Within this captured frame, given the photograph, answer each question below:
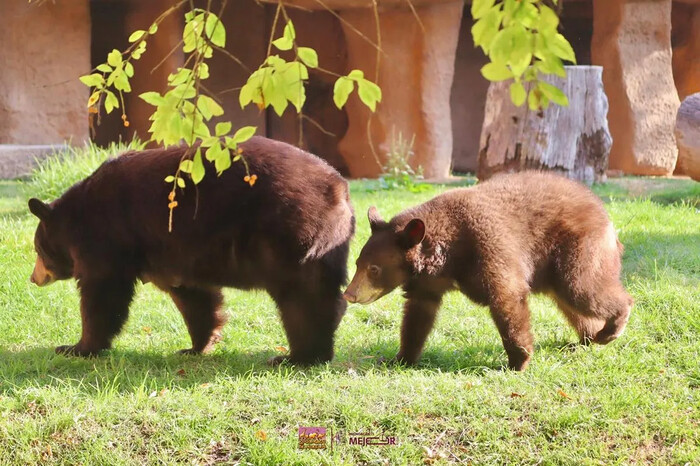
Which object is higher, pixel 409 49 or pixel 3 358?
pixel 409 49

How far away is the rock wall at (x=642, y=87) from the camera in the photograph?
1376 centimetres

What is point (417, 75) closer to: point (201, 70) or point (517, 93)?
point (201, 70)

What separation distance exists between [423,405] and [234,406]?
3.13 feet

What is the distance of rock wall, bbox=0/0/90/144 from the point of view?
40.9ft

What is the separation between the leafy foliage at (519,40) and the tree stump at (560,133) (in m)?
8.22

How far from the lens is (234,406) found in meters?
4.19

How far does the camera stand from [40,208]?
5.01 m

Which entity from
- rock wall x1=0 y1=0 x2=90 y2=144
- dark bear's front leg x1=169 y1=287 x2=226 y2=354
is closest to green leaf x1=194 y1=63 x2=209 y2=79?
dark bear's front leg x1=169 y1=287 x2=226 y2=354

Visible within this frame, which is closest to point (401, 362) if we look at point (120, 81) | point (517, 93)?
point (120, 81)

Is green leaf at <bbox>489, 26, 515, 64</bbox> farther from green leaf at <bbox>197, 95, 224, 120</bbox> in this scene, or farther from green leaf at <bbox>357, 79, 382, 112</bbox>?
green leaf at <bbox>197, 95, 224, 120</bbox>

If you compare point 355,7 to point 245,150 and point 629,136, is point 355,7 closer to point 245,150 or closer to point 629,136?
point 629,136

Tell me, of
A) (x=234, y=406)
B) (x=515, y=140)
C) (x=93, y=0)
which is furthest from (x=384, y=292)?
(x=93, y=0)

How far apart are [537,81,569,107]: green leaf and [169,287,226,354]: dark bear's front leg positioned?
3.41m

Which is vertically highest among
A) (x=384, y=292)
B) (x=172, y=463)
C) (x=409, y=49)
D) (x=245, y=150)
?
(x=409, y=49)
